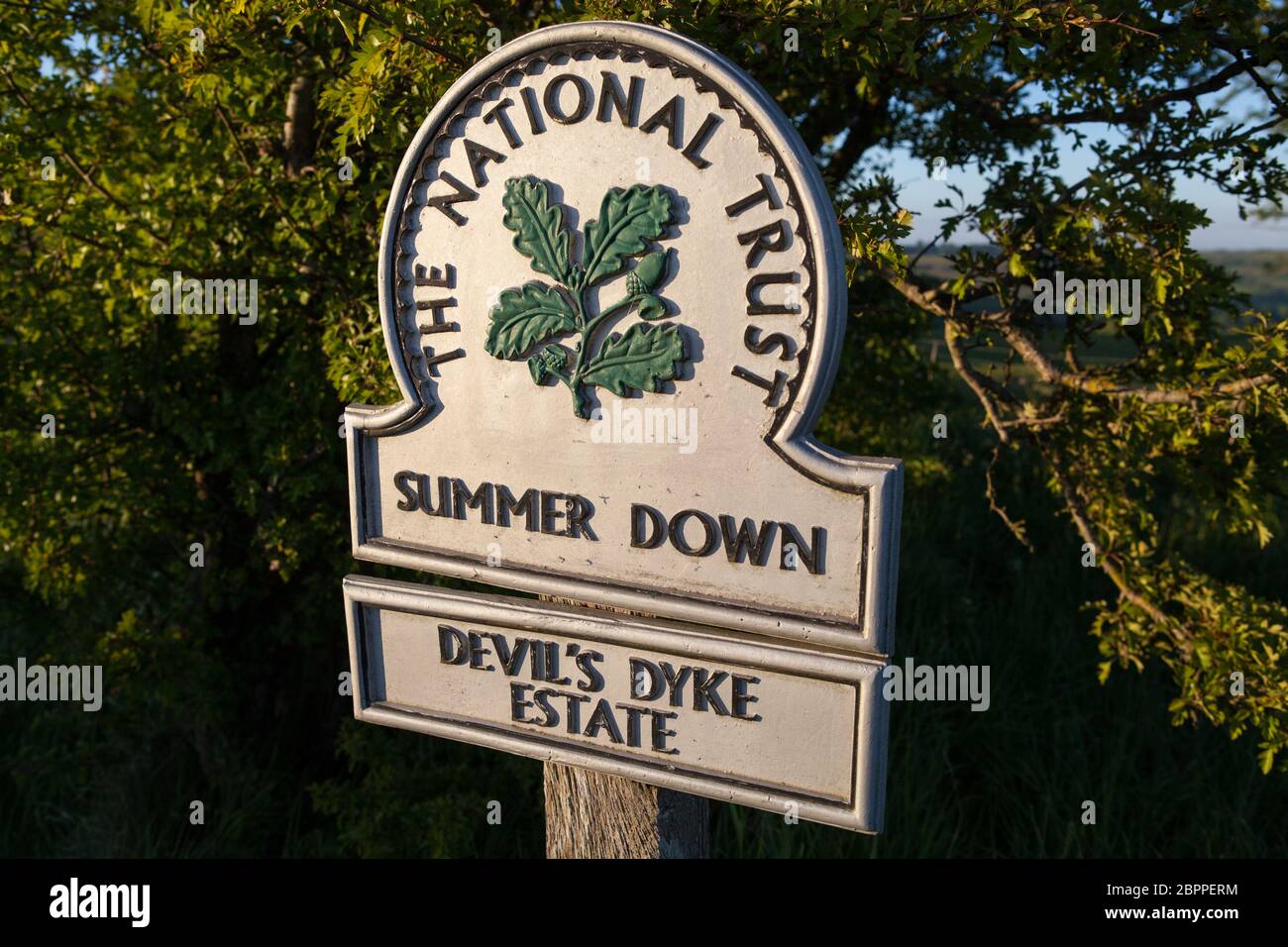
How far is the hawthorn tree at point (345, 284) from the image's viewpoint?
2.58 metres

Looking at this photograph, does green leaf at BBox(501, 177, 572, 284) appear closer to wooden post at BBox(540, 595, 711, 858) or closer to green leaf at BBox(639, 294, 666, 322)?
green leaf at BBox(639, 294, 666, 322)

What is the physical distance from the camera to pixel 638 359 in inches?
75.5

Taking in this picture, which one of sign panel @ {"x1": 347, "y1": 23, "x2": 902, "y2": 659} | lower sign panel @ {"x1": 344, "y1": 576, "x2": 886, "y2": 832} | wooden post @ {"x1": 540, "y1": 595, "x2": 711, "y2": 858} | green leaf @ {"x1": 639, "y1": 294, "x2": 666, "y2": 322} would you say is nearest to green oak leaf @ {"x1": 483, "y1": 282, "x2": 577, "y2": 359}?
sign panel @ {"x1": 347, "y1": 23, "x2": 902, "y2": 659}

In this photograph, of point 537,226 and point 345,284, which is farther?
point 345,284

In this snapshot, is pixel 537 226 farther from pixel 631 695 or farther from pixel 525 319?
pixel 631 695

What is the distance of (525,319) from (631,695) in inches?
30.2

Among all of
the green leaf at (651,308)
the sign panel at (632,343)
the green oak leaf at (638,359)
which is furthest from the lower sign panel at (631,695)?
the green leaf at (651,308)

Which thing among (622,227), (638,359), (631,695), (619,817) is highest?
(622,227)

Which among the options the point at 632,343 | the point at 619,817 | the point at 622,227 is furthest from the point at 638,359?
the point at 619,817

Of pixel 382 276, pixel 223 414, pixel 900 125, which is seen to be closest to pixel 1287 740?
pixel 382 276

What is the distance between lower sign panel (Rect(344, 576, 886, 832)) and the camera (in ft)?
6.36

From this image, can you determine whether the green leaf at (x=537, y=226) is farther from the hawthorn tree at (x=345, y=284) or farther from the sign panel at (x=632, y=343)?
the hawthorn tree at (x=345, y=284)

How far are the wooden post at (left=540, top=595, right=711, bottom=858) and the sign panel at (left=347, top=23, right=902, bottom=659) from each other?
52cm

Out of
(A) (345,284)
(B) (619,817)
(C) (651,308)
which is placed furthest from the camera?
(A) (345,284)
